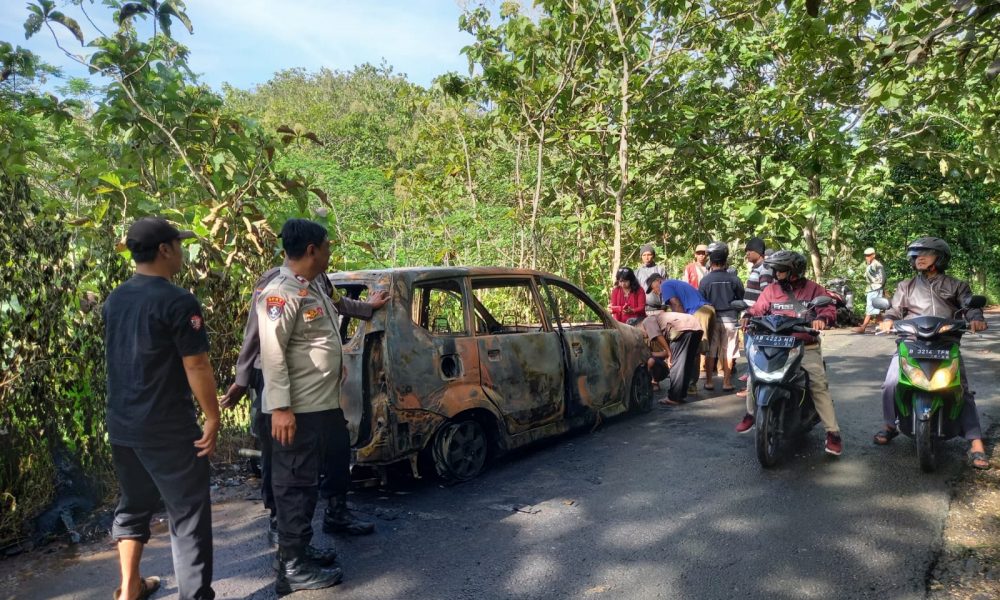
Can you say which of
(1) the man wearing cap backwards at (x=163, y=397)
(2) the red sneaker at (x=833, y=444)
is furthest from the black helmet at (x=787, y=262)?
(1) the man wearing cap backwards at (x=163, y=397)

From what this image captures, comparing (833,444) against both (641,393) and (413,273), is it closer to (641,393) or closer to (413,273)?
(641,393)

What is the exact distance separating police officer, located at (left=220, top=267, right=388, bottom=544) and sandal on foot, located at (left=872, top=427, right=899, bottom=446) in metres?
4.24

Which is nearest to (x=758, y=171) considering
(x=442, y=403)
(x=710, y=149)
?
(x=710, y=149)

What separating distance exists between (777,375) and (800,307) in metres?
0.67

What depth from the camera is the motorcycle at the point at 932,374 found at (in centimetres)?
521

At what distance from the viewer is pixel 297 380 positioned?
12.0 feet

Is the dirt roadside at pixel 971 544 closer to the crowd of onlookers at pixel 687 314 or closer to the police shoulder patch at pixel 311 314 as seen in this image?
the crowd of onlookers at pixel 687 314

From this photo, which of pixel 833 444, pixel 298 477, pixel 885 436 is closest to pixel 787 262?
pixel 833 444

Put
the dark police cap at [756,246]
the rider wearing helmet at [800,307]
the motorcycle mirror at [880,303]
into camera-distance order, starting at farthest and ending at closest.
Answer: the dark police cap at [756,246] → the rider wearing helmet at [800,307] → the motorcycle mirror at [880,303]

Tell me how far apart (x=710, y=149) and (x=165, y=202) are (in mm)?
7599

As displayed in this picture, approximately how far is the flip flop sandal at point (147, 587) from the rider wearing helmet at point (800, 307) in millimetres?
4582

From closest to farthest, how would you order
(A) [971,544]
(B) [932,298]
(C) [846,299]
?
(A) [971,544] → (B) [932,298] → (C) [846,299]

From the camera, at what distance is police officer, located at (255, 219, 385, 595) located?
3.57m

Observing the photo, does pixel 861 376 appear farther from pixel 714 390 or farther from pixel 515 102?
pixel 515 102
